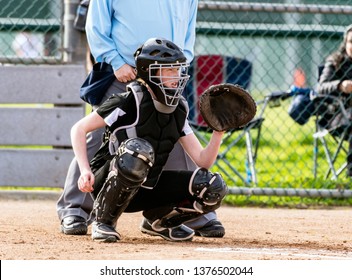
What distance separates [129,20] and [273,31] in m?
4.98

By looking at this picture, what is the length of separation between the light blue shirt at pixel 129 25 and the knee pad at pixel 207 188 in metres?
0.82

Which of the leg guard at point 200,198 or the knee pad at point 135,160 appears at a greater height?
the knee pad at point 135,160

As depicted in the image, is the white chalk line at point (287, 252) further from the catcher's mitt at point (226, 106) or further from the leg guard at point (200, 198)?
the catcher's mitt at point (226, 106)

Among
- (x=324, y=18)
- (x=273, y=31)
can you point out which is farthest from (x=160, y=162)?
(x=324, y=18)

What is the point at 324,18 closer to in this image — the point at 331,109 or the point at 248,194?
the point at 331,109

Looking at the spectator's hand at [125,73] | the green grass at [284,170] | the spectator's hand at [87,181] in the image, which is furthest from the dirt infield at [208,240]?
the spectator's hand at [125,73]

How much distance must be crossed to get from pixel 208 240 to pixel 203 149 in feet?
1.97

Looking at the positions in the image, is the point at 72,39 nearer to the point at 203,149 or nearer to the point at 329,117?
the point at 329,117

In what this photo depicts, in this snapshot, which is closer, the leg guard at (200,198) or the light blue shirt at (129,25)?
the leg guard at (200,198)

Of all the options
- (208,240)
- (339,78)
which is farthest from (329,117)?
(208,240)

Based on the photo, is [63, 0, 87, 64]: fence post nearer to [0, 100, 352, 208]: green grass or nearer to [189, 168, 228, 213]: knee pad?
[0, 100, 352, 208]: green grass

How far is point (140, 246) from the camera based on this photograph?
5.14 metres

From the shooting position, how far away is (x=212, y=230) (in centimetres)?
578

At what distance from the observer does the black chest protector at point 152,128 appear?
17.0 feet
